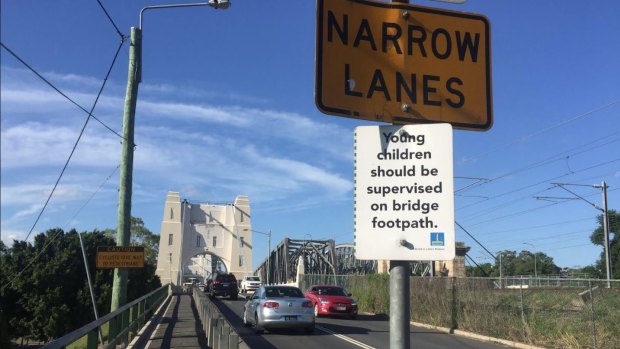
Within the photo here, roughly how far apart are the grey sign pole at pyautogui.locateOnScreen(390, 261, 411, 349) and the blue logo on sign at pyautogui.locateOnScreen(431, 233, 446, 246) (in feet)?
0.56

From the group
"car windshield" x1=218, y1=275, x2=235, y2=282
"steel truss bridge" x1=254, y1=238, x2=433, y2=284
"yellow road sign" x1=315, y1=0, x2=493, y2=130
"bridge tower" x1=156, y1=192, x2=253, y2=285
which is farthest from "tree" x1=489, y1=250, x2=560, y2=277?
"yellow road sign" x1=315, y1=0, x2=493, y2=130

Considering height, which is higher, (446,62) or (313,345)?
(446,62)

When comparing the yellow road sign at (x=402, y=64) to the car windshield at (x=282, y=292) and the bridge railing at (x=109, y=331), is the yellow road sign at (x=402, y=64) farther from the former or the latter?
the car windshield at (x=282, y=292)

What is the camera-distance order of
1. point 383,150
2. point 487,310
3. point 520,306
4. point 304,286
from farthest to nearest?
point 304,286 < point 487,310 < point 520,306 < point 383,150

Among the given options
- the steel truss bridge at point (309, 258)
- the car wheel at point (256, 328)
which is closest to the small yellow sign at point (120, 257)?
the car wheel at point (256, 328)

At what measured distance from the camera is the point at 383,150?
292 cm

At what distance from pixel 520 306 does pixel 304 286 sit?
107 feet

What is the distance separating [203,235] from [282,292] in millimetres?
76733

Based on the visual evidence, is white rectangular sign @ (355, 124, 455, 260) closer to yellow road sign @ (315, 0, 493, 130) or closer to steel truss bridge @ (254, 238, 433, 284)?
yellow road sign @ (315, 0, 493, 130)

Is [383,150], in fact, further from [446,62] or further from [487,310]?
[487,310]

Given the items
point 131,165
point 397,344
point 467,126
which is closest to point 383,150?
point 467,126

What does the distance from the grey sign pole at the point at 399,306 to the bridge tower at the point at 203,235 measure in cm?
8854

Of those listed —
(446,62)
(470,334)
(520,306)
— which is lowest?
(470,334)

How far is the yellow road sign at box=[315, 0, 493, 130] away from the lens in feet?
9.77
